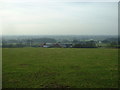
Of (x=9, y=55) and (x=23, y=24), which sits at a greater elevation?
(x=23, y=24)

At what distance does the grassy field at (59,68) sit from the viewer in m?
2.72

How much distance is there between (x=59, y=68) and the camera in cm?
330

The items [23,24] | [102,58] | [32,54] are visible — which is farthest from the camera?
[102,58]

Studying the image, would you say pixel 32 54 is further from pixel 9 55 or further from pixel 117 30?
pixel 117 30

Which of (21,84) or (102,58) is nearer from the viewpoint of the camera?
(21,84)

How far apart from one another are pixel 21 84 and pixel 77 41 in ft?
3.39

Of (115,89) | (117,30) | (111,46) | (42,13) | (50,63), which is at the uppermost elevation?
(42,13)

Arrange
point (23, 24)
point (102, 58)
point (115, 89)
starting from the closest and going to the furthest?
point (115, 89), point (23, 24), point (102, 58)

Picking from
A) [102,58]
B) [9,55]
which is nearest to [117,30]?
[102,58]

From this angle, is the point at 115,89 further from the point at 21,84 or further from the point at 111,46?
the point at 21,84

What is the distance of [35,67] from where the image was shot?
3.35 meters

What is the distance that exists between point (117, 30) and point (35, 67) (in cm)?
151

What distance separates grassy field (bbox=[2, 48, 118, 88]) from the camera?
272 centimetres

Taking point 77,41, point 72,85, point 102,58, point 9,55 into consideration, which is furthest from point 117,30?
point 9,55
